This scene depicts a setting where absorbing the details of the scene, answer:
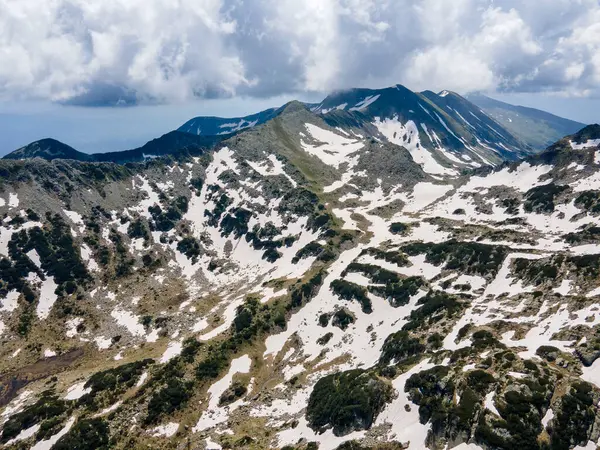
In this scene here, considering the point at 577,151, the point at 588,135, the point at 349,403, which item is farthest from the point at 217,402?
the point at 588,135

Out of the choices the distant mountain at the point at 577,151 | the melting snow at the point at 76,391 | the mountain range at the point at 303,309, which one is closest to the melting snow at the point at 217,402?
the mountain range at the point at 303,309

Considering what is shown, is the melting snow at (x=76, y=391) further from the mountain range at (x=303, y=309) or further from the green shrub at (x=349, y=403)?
the green shrub at (x=349, y=403)

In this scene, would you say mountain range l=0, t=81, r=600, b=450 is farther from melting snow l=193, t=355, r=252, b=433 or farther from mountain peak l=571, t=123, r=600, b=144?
mountain peak l=571, t=123, r=600, b=144

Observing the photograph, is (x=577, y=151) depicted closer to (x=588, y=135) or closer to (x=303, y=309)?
(x=588, y=135)

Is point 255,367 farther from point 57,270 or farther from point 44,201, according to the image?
point 44,201

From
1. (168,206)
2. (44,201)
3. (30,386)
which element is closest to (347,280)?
(30,386)

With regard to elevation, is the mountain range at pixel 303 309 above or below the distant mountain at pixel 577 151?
below

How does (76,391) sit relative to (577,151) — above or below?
below

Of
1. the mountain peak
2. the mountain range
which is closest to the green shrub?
the mountain range
